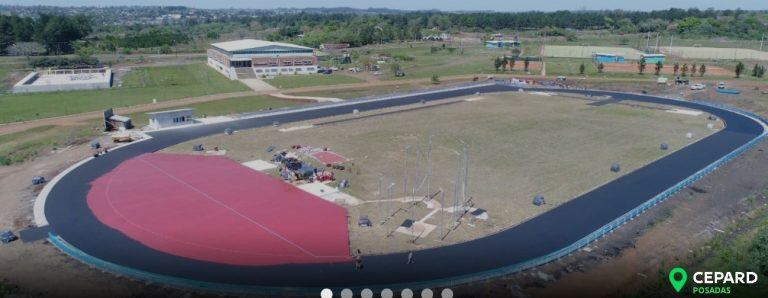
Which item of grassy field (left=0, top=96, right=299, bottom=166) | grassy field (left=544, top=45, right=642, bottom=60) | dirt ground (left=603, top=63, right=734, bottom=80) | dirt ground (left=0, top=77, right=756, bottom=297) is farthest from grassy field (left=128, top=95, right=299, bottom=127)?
grassy field (left=544, top=45, right=642, bottom=60)

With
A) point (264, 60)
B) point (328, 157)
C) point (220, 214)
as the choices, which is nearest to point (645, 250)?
point (220, 214)

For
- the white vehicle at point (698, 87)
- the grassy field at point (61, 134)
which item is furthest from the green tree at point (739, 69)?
the grassy field at point (61, 134)

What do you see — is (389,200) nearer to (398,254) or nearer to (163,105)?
(398,254)

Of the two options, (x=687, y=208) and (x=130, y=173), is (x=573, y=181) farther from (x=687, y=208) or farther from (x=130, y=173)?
(x=130, y=173)

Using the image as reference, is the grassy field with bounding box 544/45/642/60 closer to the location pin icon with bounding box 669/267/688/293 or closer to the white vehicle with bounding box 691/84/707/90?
the white vehicle with bounding box 691/84/707/90

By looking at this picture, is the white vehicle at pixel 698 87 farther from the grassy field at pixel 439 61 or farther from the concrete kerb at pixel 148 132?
the concrete kerb at pixel 148 132

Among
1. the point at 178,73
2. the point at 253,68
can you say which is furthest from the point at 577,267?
the point at 178,73

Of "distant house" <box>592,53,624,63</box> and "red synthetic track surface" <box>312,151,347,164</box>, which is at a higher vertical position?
"distant house" <box>592,53,624,63</box>
